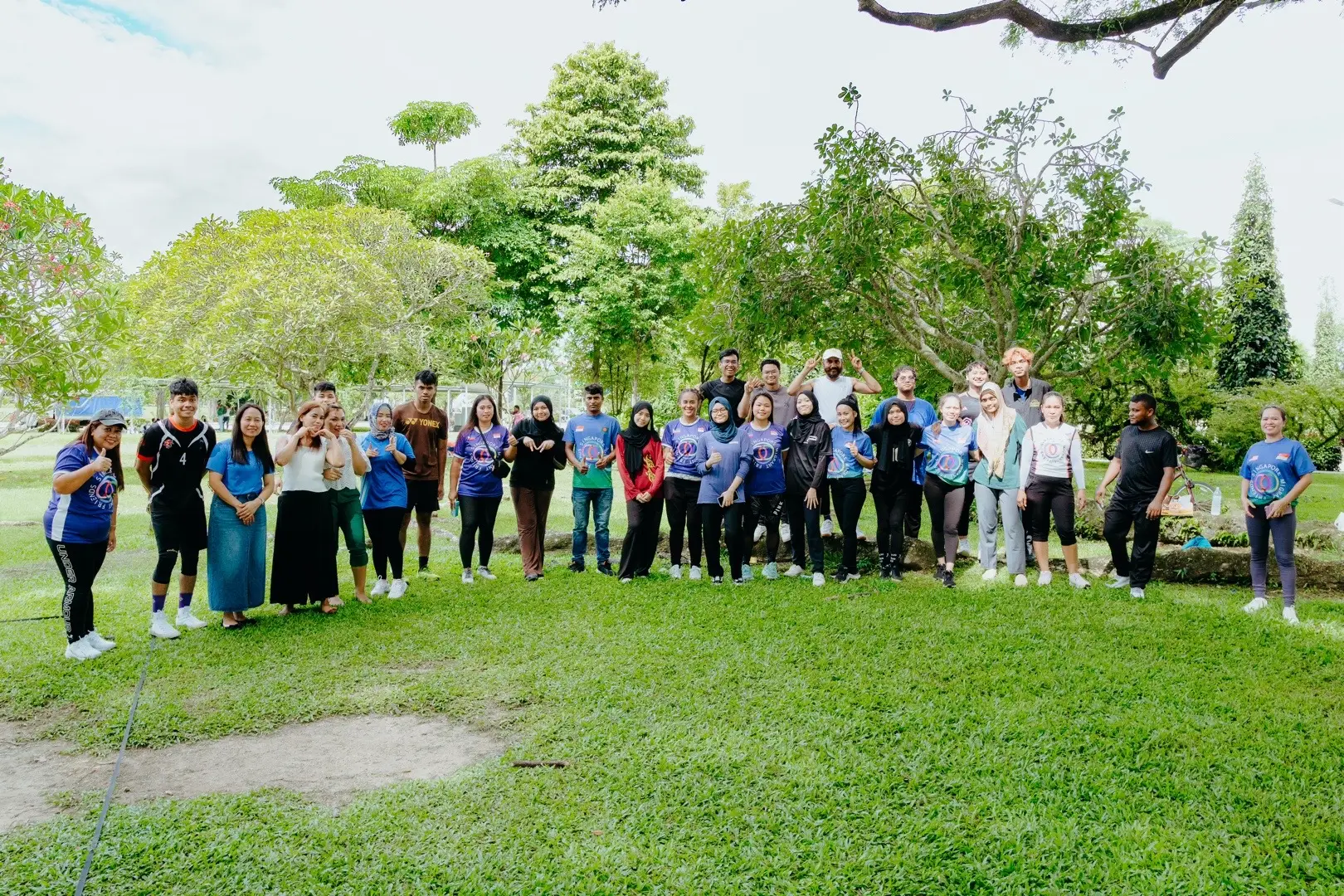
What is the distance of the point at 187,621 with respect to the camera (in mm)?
5957

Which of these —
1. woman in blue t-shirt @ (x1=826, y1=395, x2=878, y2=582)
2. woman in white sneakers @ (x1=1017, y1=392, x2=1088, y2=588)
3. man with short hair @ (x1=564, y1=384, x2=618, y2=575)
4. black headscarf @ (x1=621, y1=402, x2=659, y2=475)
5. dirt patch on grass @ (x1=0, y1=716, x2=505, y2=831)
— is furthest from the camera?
man with short hair @ (x1=564, y1=384, x2=618, y2=575)

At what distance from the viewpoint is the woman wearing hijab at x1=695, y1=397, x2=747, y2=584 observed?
7.14 meters

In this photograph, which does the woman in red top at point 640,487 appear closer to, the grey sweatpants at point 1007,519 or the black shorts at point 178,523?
the grey sweatpants at point 1007,519

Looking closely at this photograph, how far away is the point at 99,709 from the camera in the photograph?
14.4ft

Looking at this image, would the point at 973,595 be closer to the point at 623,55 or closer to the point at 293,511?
the point at 293,511

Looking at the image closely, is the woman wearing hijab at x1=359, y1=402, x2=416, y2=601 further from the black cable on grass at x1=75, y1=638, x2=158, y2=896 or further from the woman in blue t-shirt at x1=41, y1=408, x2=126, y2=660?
the black cable on grass at x1=75, y1=638, x2=158, y2=896

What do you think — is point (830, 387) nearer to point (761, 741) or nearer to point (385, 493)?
point (385, 493)

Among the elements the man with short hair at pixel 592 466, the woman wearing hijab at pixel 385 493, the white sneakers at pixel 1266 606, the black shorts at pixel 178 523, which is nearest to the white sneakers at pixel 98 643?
the black shorts at pixel 178 523

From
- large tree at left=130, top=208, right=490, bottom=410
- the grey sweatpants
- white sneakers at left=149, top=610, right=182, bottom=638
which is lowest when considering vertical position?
white sneakers at left=149, top=610, right=182, bottom=638

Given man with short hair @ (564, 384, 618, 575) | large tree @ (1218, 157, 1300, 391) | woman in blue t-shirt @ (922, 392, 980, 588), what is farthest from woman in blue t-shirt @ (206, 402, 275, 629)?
large tree @ (1218, 157, 1300, 391)

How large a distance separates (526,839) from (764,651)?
2.42m

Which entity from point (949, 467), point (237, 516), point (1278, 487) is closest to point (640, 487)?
point (949, 467)

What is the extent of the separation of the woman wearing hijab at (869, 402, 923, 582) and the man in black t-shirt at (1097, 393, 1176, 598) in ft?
4.76

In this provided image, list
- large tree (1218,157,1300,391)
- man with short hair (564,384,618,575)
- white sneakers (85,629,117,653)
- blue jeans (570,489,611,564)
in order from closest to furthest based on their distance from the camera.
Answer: white sneakers (85,629,117,653) < man with short hair (564,384,618,575) < blue jeans (570,489,611,564) < large tree (1218,157,1300,391)
